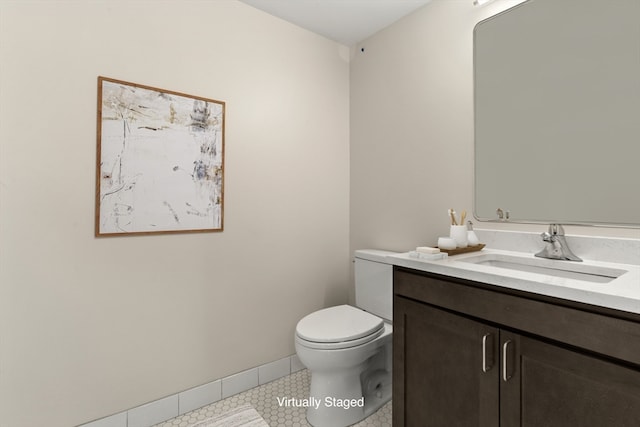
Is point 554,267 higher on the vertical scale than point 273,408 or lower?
higher

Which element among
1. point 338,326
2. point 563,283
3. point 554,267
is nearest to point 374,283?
point 338,326

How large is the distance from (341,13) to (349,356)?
1.97 m

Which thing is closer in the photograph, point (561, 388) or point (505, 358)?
point (561, 388)

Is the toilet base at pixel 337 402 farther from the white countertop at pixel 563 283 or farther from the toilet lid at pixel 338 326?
the white countertop at pixel 563 283

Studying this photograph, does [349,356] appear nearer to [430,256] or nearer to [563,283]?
[430,256]

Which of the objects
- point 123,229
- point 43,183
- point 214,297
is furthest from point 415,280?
point 43,183

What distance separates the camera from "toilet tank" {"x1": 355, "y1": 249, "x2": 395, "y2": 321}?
1.86 m

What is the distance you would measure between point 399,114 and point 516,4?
0.75m

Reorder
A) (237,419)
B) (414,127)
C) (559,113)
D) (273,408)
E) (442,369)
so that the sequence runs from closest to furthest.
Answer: (442,369), (559,113), (237,419), (273,408), (414,127)

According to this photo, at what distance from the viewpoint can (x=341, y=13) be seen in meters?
1.99

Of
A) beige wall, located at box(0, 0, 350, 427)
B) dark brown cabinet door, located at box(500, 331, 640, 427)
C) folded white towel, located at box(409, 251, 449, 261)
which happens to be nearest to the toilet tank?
beige wall, located at box(0, 0, 350, 427)

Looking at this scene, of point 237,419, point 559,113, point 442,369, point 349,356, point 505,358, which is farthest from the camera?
point 237,419

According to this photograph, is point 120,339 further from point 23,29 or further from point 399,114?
point 399,114

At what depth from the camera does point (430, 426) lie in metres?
1.21
